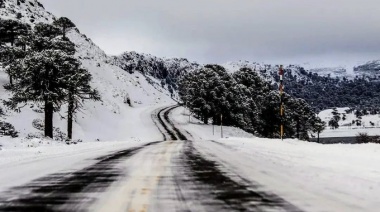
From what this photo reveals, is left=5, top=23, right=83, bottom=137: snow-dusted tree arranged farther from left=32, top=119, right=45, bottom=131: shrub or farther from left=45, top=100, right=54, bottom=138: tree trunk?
left=32, top=119, right=45, bottom=131: shrub

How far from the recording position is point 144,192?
21.2 ft

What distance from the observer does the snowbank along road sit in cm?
542

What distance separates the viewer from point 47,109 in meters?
32.8

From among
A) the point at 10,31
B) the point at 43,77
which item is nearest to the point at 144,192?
the point at 43,77

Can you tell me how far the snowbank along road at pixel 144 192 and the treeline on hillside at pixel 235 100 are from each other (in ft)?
161

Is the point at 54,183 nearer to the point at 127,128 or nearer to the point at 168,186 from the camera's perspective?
the point at 168,186

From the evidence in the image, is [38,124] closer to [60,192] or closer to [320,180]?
[60,192]

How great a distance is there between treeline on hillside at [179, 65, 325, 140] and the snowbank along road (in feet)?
161

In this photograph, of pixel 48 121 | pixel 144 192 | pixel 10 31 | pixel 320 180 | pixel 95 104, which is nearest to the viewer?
pixel 144 192

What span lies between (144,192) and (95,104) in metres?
64.4

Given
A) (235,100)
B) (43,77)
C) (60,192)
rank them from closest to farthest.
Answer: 1. (60,192)
2. (43,77)
3. (235,100)

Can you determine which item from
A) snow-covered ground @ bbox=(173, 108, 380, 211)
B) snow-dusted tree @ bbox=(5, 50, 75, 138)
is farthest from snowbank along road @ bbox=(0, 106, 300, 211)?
snow-dusted tree @ bbox=(5, 50, 75, 138)

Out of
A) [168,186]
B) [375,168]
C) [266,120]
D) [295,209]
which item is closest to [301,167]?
[375,168]

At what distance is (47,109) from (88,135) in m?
18.6
